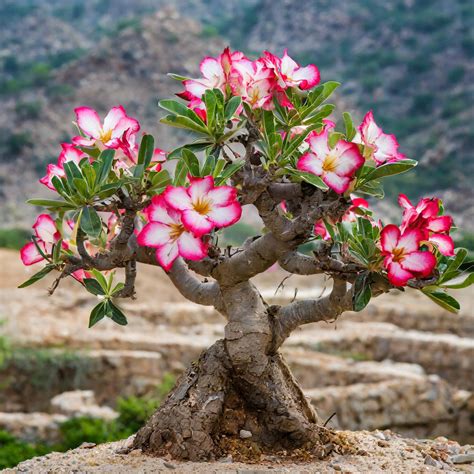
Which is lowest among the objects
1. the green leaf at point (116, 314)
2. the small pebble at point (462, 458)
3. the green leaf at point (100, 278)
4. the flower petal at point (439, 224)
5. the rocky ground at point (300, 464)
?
the rocky ground at point (300, 464)

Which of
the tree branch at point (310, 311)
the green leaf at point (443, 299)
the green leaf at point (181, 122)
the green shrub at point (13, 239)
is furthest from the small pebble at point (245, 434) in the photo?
the green shrub at point (13, 239)

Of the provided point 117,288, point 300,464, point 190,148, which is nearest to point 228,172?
point 190,148

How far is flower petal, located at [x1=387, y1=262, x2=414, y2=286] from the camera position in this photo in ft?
5.66

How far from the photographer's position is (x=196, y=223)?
5.44 feet

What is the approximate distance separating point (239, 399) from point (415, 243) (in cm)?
83

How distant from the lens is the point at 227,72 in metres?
1.90

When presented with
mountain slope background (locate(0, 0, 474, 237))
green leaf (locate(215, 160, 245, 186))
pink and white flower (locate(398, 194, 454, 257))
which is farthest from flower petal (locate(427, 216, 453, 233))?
mountain slope background (locate(0, 0, 474, 237))

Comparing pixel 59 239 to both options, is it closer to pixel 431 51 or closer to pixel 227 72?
pixel 227 72

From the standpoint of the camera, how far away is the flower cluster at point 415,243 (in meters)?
1.74

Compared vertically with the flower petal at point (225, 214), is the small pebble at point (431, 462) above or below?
below

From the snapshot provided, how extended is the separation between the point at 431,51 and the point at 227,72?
4034cm

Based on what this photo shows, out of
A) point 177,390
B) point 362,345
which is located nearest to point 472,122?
point 362,345

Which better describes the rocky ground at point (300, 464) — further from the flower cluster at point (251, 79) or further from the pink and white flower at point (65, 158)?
the flower cluster at point (251, 79)

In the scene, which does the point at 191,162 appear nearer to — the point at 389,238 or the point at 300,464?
the point at 389,238
